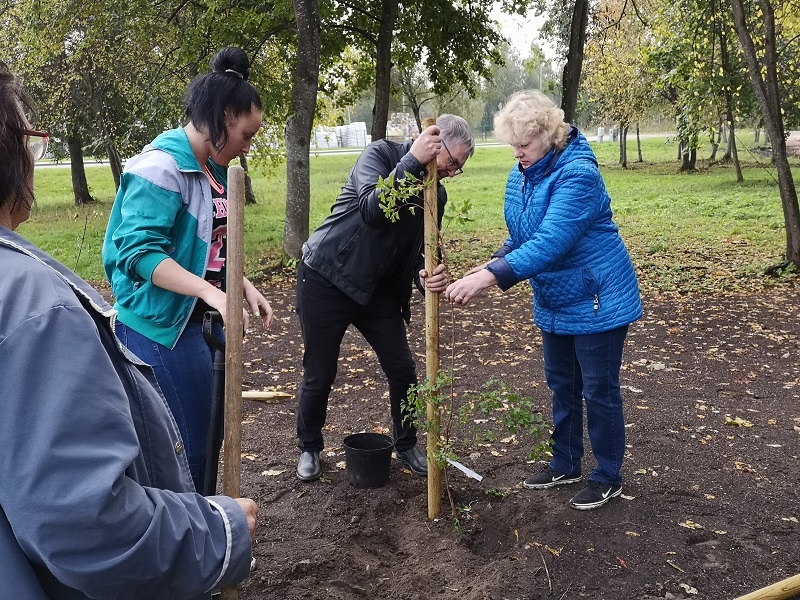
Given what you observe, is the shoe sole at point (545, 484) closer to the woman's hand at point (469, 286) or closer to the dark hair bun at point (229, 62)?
the woman's hand at point (469, 286)

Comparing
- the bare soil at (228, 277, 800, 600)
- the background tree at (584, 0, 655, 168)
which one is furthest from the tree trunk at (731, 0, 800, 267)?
the background tree at (584, 0, 655, 168)

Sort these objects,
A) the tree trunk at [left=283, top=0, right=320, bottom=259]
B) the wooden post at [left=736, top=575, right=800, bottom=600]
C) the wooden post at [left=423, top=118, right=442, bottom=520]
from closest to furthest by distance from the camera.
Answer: the wooden post at [left=736, top=575, right=800, bottom=600] < the wooden post at [left=423, top=118, right=442, bottom=520] < the tree trunk at [left=283, top=0, right=320, bottom=259]

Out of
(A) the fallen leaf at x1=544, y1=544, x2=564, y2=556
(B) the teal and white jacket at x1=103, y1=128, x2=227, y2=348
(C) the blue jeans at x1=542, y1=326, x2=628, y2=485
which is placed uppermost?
(B) the teal and white jacket at x1=103, y1=128, x2=227, y2=348

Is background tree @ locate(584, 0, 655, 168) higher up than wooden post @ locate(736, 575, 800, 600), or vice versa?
background tree @ locate(584, 0, 655, 168)

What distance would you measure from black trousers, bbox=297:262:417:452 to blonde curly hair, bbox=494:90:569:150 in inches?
44.1

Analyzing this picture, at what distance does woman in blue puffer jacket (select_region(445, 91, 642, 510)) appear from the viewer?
11.4 feet

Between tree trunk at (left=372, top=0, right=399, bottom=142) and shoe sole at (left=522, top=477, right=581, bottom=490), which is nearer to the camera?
shoe sole at (left=522, top=477, right=581, bottom=490)

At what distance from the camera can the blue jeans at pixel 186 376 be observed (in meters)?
2.66

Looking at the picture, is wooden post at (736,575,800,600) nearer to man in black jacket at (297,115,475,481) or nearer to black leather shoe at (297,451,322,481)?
man in black jacket at (297,115,475,481)

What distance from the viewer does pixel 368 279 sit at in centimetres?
390

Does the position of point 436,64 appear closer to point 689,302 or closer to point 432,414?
point 689,302

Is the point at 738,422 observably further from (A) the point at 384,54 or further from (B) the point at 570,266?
(A) the point at 384,54

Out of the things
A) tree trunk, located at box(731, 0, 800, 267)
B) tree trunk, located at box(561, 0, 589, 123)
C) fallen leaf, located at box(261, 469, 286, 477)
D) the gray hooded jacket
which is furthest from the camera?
tree trunk, located at box(561, 0, 589, 123)

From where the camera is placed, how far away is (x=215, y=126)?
2.68 meters
